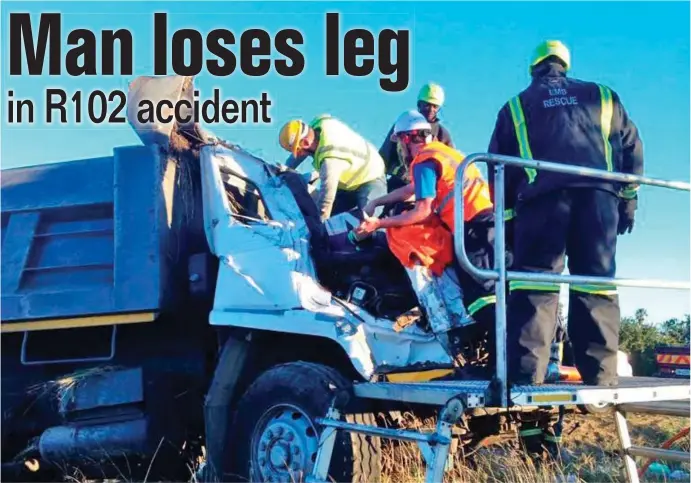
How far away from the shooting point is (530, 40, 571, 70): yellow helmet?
4.40m

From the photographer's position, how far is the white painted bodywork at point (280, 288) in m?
4.46

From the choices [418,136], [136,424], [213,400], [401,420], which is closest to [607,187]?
[418,136]

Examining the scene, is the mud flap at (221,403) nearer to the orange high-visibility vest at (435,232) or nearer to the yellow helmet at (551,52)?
the orange high-visibility vest at (435,232)

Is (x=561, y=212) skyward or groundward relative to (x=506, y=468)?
skyward

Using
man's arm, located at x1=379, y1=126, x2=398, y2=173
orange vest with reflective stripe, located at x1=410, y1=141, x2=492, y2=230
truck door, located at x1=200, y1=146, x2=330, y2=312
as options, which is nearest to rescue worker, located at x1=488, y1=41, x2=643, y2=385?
orange vest with reflective stripe, located at x1=410, y1=141, x2=492, y2=230

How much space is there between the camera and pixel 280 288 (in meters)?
4.76

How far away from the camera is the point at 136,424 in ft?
Answer: 17.2

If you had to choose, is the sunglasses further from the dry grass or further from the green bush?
the green bush

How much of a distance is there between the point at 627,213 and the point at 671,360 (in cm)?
708

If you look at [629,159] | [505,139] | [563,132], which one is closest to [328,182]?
[505,139]

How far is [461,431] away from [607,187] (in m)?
1.48

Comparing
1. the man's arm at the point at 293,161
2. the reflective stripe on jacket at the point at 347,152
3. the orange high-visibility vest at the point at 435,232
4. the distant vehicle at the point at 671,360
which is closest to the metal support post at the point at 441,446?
the orange high-visibility vest at the point at 435,232

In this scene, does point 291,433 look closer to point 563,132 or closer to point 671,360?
point 563,132

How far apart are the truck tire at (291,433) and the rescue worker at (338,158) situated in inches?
→ 66.6
